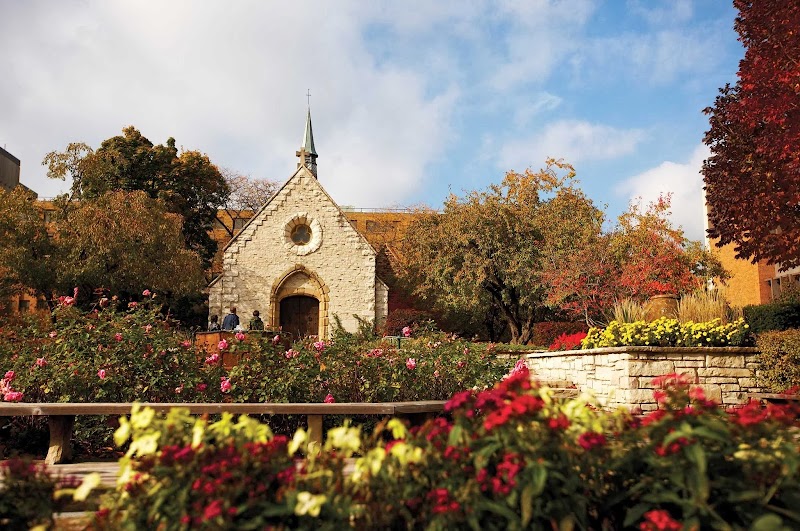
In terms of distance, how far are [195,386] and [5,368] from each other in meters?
2.09

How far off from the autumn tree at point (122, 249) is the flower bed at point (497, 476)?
2186cm

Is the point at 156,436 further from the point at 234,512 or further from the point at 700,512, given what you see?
the point at 700,512

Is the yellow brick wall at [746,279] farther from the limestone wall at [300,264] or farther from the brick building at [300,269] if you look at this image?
the limestone wall at [300,264]

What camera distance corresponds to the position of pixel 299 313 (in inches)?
976

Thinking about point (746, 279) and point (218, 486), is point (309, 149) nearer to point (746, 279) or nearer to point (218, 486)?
point (746, 279)

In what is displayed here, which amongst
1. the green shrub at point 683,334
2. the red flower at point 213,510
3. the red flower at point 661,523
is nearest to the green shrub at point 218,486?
the red flower at point 213,510

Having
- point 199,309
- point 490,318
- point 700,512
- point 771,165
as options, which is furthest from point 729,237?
point 199,309

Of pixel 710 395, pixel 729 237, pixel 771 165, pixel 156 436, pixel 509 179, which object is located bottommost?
pixel 710 395

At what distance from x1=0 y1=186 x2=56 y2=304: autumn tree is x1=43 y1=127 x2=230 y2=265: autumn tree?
3.47 m

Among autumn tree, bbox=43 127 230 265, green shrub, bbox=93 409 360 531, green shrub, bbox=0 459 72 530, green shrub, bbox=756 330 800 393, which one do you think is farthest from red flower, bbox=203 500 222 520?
autumn tree, bbox=43 127 230 265

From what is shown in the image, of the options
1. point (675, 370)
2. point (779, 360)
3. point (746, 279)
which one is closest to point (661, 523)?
point (675, 370)

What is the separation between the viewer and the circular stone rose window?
2473cm

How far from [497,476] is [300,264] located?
2250cm

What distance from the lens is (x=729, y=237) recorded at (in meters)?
11.3
